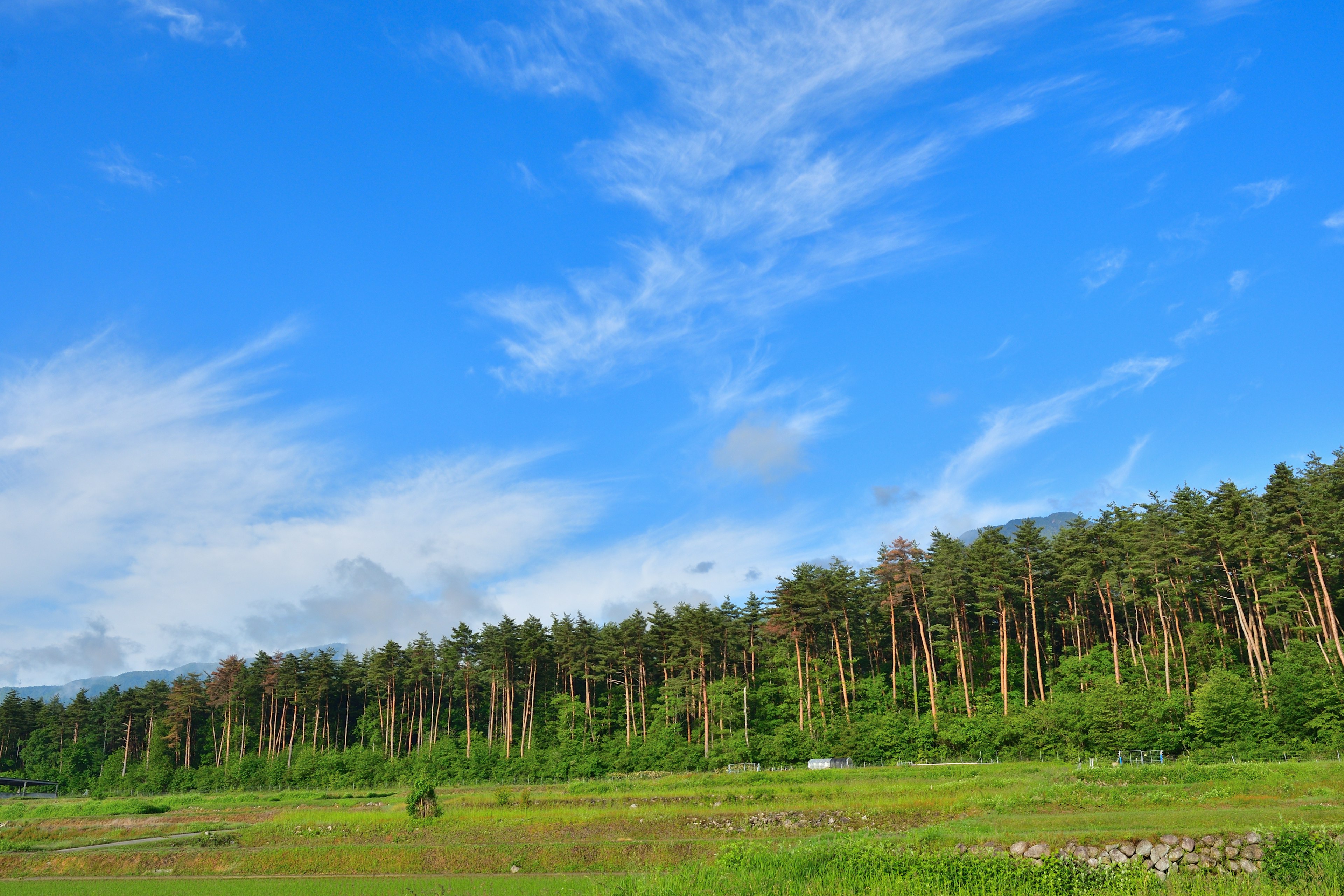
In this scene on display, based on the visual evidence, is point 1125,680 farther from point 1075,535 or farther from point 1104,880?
point 1104,880

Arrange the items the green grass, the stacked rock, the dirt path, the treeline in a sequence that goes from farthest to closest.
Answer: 1. the treeline
2. the dirt path
3. the green grass
4. the stacked rock

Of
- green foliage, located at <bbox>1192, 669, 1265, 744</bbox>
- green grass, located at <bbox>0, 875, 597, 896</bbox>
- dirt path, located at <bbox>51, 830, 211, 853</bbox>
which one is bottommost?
dirt path, located at <bbox>51, 830, 211, 853</bbox>

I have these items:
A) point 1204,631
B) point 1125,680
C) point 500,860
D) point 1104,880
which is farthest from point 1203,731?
point 500,860

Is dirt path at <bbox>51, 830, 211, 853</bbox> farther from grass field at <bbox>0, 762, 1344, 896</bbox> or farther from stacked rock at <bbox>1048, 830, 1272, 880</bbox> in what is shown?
stacked rock at <bbox>1048, 830, 1272, 880</bbox>

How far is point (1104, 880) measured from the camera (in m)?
18.1

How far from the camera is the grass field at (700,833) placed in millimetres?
19750

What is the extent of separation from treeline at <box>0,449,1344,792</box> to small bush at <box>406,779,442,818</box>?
107 feet

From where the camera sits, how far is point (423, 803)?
4559 centimetres

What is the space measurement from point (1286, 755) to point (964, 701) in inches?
933

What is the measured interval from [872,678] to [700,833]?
45.1 metres

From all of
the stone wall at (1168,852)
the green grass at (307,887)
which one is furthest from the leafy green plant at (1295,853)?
the green grass at (307,887)

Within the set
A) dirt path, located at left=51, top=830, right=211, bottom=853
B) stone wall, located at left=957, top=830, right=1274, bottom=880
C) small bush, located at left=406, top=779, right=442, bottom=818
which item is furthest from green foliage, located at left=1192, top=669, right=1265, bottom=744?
dirt path, located at left=51, top=830, right=211, bottom=853

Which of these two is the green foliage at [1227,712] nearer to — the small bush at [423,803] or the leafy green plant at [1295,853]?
the leafy green plant at [1295,853]

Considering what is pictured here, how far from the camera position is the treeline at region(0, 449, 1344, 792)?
56312 mm
